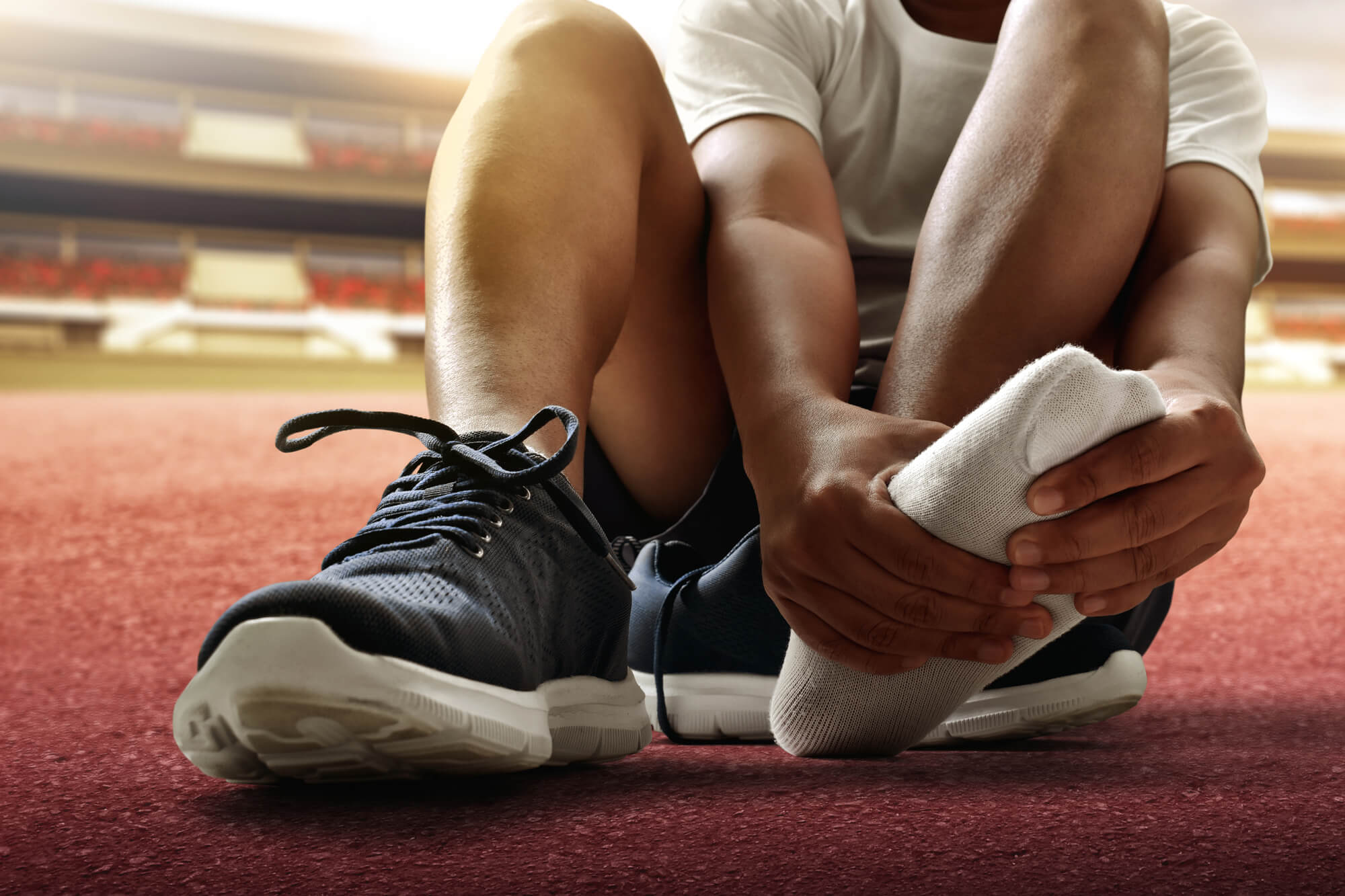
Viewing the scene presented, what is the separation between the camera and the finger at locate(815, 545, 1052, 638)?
0.96ft

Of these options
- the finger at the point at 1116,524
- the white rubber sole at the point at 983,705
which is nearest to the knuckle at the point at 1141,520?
the finger at the point at 1116,524

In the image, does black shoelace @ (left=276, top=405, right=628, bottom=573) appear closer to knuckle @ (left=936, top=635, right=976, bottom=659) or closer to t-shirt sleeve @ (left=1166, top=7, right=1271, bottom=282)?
knuckle @ (left=936, top=635, right=976, bottom=659)

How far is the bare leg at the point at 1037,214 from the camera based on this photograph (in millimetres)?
344

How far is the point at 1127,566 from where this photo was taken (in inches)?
11.6

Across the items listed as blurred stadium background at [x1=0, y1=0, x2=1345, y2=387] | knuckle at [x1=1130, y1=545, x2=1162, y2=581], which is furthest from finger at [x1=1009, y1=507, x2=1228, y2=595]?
blurred stadium background at [x1=0, y1=0, x2=1345, y2=387]

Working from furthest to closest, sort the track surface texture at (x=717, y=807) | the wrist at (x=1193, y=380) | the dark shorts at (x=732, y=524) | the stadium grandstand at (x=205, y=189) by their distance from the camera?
the stadium grandstand at (x=205, y=189) < the dark shorts at (x=732, y=524) < the wrist at (x=1193, y=380) < the track surface texture at (x=717, y=807)

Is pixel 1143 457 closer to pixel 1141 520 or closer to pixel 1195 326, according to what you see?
pixel 1141 520

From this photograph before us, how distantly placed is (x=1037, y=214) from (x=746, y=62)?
0.20 metres

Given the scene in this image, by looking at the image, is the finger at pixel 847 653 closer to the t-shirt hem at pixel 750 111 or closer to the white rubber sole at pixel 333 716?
the white rubber sole at pixel 333 716

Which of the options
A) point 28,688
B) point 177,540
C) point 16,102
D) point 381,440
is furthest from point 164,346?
point 28,688

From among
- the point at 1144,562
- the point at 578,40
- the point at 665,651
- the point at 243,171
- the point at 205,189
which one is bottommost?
the point at 205,189

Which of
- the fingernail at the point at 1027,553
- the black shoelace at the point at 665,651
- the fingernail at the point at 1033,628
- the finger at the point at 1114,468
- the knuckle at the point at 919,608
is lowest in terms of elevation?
the black shoelace at the point at 665,651

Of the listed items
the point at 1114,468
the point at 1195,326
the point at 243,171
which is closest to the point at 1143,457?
the point at 1114,468

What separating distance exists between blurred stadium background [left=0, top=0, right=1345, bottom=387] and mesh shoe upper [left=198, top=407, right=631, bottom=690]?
20.2 feet
